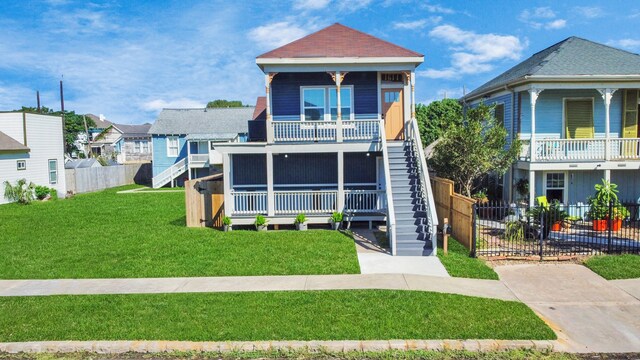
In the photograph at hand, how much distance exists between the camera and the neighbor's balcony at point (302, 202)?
625 inches

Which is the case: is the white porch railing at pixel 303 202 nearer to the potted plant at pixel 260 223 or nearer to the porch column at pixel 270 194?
A: the porch column at pixel 270 194

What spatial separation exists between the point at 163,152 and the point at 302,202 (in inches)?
909

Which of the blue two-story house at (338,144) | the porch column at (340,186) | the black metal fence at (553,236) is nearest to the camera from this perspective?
the black metal fence at (553,236)

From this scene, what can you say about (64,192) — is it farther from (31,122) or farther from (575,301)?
(575,301)

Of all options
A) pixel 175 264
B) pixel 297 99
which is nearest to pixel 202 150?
pixel 297 99

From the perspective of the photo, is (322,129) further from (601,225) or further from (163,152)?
(163,152)

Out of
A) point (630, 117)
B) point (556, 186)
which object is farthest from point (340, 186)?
point (630, 117)

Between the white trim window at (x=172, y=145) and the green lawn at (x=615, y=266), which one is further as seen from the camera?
the white trim window at (x=172, y=145)

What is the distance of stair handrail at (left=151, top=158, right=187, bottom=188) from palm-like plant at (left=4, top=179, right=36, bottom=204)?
993 centimetres

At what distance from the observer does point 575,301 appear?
8594 mm

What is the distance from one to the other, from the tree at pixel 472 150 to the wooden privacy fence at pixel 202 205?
325 inches

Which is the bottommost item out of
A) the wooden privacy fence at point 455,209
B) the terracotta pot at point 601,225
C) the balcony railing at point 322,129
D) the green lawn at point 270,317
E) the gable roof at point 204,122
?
the green lawn at point 270,317

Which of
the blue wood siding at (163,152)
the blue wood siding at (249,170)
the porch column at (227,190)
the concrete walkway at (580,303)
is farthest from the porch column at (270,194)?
the blue wood siding at (163,152)

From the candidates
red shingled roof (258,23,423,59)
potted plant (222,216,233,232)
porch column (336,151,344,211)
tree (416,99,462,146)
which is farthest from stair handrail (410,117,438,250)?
tree (416,99,462,146)
